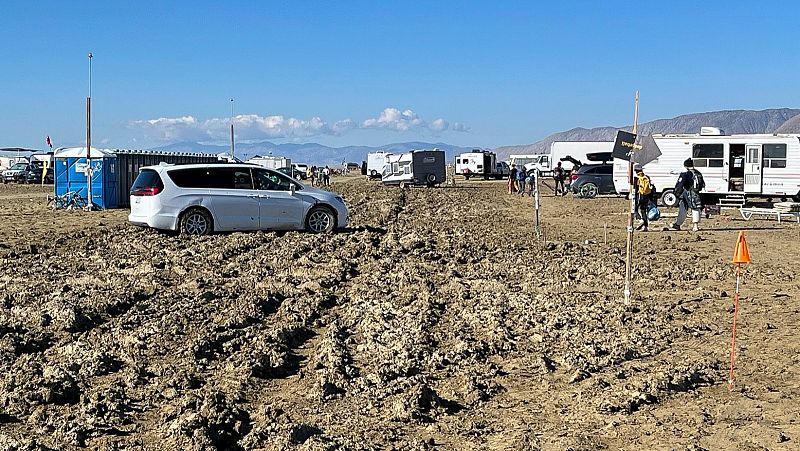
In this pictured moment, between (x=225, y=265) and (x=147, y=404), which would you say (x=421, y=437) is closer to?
(x=147, y=404)

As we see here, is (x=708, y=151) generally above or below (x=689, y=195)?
above

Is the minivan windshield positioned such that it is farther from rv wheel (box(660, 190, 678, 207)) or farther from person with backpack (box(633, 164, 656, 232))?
rv wheel (box(660, 190, 678, 207))

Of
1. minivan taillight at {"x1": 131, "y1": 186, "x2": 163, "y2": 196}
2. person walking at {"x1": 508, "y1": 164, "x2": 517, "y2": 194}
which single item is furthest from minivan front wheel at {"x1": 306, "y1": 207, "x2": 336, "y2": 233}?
person walking at {"x1": 508, "y1": 164, "x2": 517, "y2": 194}

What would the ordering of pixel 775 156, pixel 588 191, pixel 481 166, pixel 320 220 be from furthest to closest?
pixel 481 166 → pixel 588 191 → pixel 775 156 → pixel 320 220

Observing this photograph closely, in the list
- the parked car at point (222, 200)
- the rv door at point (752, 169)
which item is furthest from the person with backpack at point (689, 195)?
the rv door at point (752, 169)

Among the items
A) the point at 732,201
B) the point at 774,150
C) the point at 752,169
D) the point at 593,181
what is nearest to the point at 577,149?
the point at 593,181

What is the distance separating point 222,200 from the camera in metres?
17.4

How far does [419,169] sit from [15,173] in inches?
1002

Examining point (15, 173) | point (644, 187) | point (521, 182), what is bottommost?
point (521, 182)

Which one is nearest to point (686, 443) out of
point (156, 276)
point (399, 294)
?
point (399, 294)

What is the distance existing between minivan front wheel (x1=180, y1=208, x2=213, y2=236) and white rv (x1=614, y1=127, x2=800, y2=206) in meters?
16.4

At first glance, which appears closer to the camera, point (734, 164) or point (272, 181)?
point (272, 181)

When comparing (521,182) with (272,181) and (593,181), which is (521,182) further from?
(272,181)

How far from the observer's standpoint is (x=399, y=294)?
11.2 metres
